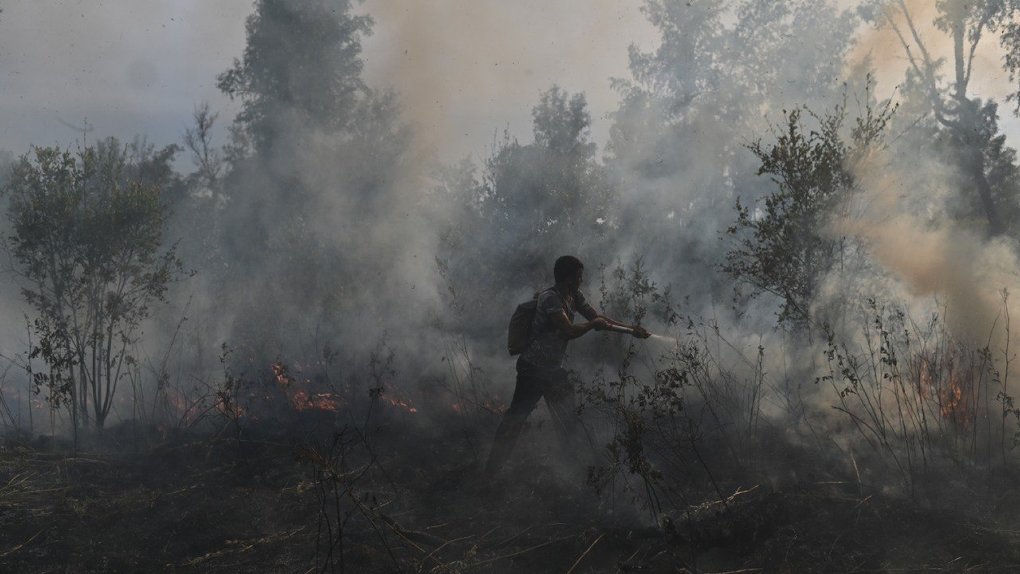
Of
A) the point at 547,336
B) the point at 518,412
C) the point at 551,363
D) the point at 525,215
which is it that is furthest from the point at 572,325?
the point at 525,215

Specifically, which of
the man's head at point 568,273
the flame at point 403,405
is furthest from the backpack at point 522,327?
the flame at point 403,405

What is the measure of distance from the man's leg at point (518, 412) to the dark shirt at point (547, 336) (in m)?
0.15

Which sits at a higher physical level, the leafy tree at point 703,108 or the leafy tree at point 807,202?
the leafy tree at point 703,108

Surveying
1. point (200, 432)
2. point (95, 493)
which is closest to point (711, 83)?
point (200, 432)

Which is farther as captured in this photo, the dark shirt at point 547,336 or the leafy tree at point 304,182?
the leafy tree at point 304,182

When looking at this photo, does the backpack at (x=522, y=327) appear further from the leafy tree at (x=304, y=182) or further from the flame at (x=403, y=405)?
the leafy tree at (x=304, y=182)

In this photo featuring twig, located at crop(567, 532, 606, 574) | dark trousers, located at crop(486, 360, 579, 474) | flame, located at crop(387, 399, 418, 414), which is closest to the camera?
Answer: twig, located at crop(567, 532, 606, 574)

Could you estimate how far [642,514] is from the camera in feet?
16.0

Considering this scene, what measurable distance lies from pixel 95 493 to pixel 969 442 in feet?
24.9

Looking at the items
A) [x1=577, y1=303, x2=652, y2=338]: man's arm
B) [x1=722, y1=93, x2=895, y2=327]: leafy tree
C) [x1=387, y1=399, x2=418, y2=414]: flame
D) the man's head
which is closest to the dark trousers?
[x1=577, y1=303, x2=652, y2=338]: man's arm

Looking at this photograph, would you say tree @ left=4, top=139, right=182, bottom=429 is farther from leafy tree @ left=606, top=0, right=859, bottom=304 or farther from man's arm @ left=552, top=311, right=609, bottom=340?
leafy tree @ left=606, top=0, right=859, bottom=304

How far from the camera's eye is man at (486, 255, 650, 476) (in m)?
5.54

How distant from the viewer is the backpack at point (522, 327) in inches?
224

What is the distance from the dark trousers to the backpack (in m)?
0.13
